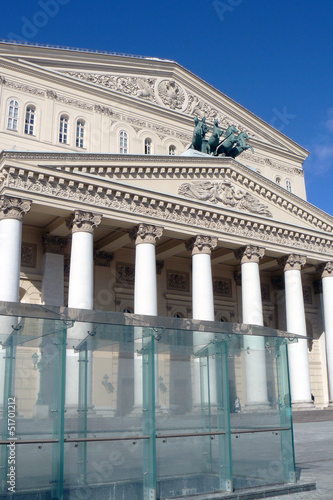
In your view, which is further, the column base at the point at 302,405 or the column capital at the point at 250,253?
the column capital at the point at 250,253

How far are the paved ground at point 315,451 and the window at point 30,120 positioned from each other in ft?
70.5

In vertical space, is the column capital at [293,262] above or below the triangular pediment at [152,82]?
below

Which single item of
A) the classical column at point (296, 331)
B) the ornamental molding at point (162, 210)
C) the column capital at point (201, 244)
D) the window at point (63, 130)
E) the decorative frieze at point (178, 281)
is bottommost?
the classical column at point (296, 331)

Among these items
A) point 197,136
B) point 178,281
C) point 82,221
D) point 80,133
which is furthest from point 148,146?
point 82,221

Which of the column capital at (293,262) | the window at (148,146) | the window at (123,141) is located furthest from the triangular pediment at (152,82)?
the column capital at (293,262)

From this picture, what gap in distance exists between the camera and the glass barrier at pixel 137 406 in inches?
310

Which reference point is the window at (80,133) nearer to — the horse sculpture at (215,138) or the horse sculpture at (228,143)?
the horse sculpture at (215,138)

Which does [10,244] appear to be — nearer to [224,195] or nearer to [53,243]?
[53,243]

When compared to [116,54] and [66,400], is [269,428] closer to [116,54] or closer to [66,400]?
[66,400]

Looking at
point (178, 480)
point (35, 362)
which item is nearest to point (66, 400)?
point (35, 362)

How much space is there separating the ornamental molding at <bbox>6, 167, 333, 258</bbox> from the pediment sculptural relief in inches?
28.4

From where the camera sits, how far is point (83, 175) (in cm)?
2342

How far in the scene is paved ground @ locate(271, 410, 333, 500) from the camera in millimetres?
9328

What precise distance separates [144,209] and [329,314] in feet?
43.4
